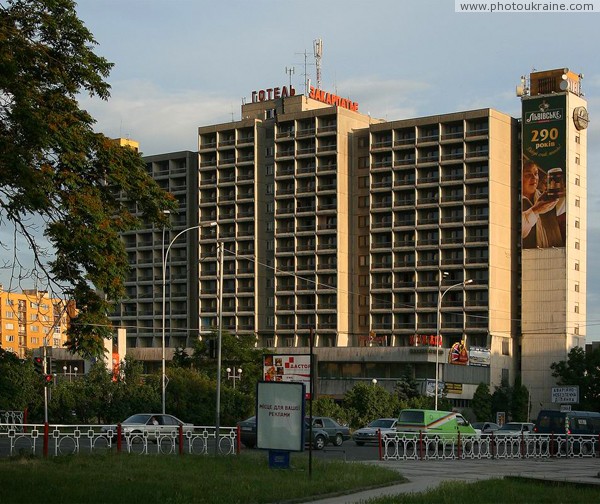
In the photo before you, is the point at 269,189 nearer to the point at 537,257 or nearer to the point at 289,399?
the point at 537,257

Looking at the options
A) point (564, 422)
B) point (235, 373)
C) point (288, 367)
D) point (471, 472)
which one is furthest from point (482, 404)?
point (471, 472)

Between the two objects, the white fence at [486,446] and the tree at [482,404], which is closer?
the white fence at [486,446]

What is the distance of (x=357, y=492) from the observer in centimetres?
2366

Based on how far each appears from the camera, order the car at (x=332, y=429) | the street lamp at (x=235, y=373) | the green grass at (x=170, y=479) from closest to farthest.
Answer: the green grass at (x=170, y=479) < the car at (x=332, y=429) < the street lamp at (x=235, y=373)

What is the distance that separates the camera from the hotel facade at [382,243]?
4377 inches

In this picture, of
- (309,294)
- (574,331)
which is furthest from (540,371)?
(309,294)

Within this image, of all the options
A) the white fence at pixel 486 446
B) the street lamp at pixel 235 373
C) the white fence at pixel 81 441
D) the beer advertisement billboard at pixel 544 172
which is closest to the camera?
the white fence at pixel 81 441

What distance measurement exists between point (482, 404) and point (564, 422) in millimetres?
53704

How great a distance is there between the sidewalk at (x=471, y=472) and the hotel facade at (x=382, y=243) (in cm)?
6410

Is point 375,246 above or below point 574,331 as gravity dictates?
above

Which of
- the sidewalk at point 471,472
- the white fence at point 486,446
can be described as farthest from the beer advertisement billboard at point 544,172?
the sidewalk at point 471,472

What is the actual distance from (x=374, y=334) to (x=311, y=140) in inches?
926

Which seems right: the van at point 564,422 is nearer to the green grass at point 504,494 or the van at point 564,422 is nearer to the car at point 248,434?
the car at point 248,434

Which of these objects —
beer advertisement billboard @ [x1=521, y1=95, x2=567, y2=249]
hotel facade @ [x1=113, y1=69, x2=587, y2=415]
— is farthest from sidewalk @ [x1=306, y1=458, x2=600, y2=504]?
beer advertisement billboard @ [x1=521, y1=95, x2=567, y2=249]
